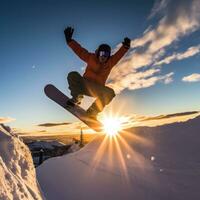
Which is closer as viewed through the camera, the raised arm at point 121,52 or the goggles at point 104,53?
the goggles at point 104,53

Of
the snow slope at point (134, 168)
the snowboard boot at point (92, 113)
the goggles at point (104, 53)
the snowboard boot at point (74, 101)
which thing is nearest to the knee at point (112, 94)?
the snowboard boot at point (92, 113)

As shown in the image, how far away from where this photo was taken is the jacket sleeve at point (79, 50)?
23.6 ft

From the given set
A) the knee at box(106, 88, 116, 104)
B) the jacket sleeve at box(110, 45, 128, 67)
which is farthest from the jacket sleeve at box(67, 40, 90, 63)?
the knee at box(106, 88, 116, 104)

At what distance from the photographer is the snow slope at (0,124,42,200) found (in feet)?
10.2

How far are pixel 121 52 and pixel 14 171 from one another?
178 inches

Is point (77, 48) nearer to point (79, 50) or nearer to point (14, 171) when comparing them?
point (79, 50)

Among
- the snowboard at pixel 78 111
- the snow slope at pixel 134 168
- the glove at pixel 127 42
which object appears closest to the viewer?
the snow slope at pixel 134 168

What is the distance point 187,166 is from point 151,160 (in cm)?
93

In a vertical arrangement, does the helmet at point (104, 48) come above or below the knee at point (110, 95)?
above

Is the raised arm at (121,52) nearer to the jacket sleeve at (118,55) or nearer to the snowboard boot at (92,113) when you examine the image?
the jacket sleeve at (118,55)

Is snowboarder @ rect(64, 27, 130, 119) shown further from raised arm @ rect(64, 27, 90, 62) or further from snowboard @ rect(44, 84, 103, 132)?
snowboard @ rect(44, 84, 103, 132)

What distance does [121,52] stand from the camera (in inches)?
291

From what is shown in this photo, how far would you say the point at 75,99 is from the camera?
7.73 m

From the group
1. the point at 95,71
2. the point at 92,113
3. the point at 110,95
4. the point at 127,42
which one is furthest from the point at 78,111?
the point at 127,42
